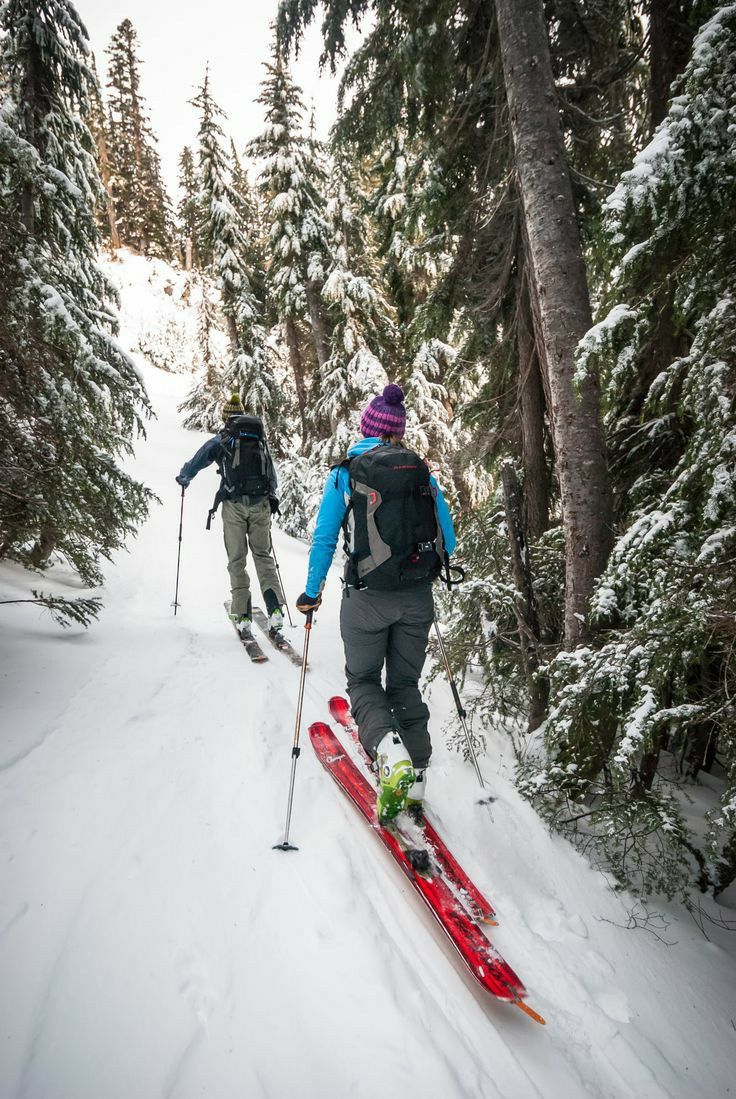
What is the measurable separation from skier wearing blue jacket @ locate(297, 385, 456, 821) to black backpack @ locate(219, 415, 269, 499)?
9.96ft

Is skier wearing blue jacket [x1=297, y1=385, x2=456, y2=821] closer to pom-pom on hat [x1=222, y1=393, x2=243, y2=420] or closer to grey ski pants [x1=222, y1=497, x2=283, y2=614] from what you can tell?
grey ski pants [x1=222, y1=497, x2=283, y2=614]

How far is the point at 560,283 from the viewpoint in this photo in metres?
3.95

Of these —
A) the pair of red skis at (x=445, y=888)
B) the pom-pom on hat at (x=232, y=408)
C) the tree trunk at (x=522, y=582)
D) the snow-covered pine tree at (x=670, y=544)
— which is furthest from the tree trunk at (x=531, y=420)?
the pom-pom on hat at (x=232, y=408)

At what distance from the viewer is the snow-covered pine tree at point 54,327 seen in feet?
15.4

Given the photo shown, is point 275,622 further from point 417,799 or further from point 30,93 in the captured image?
point 30,93


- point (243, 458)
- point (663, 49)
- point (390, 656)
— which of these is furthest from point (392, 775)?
point (663, 49)

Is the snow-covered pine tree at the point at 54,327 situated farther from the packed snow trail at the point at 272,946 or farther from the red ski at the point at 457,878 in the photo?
the red ski at the point at 457,878

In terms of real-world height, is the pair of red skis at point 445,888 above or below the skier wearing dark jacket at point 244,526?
below

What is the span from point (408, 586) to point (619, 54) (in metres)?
6.41

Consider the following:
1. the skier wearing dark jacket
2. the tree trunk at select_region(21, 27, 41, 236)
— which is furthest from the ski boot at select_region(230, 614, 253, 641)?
the tree trunk at select_region(21, 27, 41, 236)

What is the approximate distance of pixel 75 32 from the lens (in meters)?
6.85

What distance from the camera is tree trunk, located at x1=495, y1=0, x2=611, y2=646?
3.96 m

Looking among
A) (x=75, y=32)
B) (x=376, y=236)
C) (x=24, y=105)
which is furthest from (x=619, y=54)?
(x=376, y=236)

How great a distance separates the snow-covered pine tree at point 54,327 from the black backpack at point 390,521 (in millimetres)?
3249
